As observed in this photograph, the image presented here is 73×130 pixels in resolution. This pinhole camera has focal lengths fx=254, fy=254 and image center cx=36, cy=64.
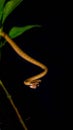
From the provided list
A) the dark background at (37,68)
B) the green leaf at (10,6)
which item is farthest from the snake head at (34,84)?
the dark background at (37,68)

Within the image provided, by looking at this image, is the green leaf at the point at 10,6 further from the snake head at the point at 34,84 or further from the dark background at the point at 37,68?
the dark background at the point at 37,68

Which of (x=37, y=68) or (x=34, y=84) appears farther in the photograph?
(x=37, y=68)

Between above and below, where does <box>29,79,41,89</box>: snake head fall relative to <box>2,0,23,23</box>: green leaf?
below

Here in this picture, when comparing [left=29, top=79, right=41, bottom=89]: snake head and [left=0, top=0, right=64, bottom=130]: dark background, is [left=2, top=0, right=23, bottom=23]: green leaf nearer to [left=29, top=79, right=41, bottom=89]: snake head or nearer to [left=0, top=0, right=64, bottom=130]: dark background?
[left=29, top=79, right=41, bottom=89]: snake head

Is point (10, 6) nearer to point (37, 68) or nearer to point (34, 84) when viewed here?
point (34, 84)

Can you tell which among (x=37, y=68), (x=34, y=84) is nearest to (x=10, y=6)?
(x=34, y=84)

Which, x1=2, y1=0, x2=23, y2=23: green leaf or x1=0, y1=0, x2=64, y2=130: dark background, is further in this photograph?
x1=0, y1=0, x2=64, y2=130: dark background

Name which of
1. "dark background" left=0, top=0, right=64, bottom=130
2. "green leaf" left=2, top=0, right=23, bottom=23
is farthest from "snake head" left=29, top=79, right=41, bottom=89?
"dark background" left=0, top=0, right=64, bottom=130

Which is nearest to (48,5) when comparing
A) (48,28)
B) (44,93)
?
(48,28)
